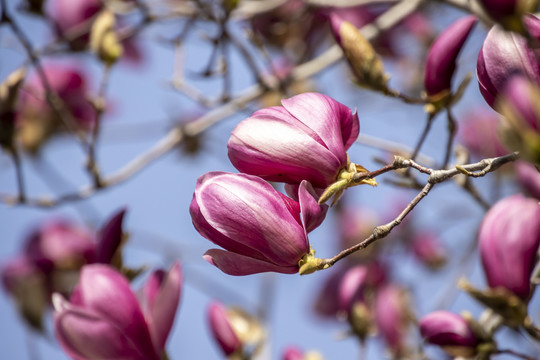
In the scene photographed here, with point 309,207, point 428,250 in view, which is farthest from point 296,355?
point 428,250

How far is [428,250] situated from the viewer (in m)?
1.94

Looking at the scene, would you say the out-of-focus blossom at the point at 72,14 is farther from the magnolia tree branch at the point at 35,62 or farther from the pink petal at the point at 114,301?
the pink petal at the point at 114,301

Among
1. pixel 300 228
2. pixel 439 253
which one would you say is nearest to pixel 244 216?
pixel 300 228

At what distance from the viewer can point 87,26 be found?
1415 mm

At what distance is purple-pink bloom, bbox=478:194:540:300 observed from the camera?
68 cm

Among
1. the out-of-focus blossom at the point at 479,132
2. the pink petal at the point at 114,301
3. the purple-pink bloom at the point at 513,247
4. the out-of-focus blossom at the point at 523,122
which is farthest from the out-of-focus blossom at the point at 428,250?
the out-of-focus blossom at the point at 523,122

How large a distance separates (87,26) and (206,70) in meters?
0.38

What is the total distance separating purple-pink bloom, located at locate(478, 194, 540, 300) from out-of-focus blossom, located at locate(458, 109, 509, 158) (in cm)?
108

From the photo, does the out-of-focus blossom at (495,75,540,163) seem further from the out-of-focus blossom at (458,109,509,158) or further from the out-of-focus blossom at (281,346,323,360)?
the out-of-focus blossom at (458,109,509,158)

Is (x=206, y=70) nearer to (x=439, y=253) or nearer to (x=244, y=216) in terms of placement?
(x=244, y=216)

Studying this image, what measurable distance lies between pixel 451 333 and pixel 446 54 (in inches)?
13.6

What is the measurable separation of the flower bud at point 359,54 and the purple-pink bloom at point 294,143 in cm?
15

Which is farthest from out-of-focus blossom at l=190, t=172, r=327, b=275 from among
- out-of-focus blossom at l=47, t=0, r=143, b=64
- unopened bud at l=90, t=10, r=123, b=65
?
out-of-focus blossom at l=47, t=0, r=143, b=64

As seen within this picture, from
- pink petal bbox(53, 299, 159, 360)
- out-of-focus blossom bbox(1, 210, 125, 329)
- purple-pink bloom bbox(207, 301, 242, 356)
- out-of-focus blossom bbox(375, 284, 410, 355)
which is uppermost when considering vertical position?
pink petal bbox(53, 299, 159, 360)
